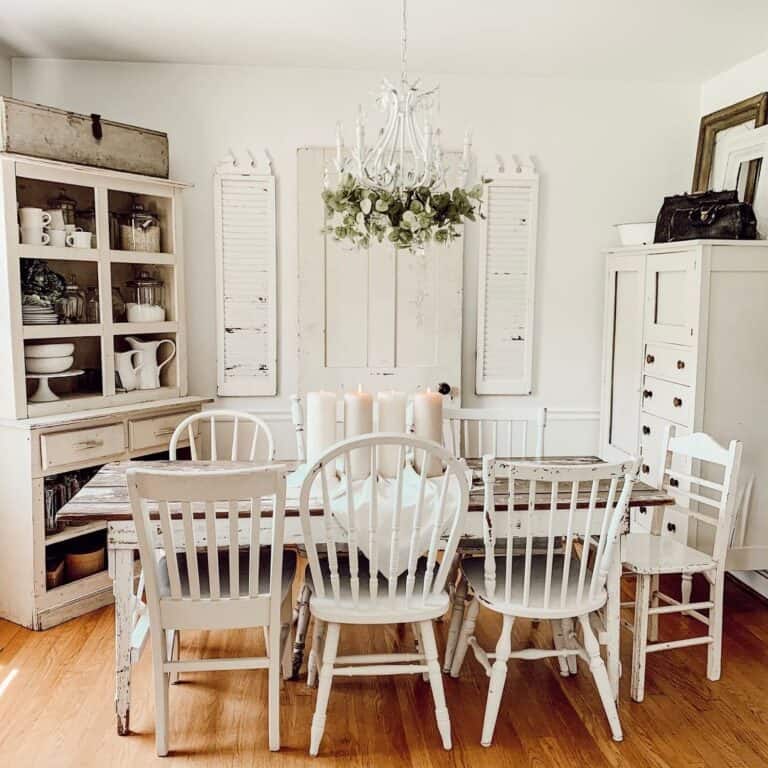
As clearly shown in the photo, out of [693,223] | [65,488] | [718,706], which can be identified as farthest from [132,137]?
[718,706]

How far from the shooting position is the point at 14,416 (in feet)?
10.5

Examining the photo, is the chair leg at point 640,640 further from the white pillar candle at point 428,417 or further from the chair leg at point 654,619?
the white pillar candle at point 428,417

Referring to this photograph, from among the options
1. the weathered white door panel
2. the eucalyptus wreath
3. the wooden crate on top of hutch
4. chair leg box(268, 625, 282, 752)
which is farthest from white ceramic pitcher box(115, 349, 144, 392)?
chair leg box(268, 625, 282, 752)

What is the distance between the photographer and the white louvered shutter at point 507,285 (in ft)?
13.8

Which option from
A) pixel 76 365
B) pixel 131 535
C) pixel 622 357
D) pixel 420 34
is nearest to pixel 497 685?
pixel 131 535

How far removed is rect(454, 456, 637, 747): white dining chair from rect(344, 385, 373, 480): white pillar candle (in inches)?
19.9

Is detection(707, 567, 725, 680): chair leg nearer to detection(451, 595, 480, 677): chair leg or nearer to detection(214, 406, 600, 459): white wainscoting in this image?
detection(451, 595, 480, 677): chair leg

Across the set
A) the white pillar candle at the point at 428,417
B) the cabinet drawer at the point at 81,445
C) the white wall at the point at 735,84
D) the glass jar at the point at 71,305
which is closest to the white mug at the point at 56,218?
the glass jar at the point at 71,305

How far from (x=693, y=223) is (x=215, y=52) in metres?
2.40

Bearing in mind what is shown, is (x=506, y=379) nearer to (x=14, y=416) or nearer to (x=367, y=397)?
(x=367, y=397)

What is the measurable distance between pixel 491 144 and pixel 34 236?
7.67ft

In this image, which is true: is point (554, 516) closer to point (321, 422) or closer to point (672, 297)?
point (321, 422)

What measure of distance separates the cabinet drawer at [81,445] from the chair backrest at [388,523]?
1.27 metres

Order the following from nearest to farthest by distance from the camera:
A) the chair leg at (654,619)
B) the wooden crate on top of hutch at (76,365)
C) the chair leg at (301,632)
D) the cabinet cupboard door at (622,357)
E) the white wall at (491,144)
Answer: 1. the chair leg at (301,632)
2. the chair leg at (654,619)
3. the wooden crate on top of hutch at (76,365)
4. the cabinet cupboard door at (622,357)
5. the white wall at (491,144)
